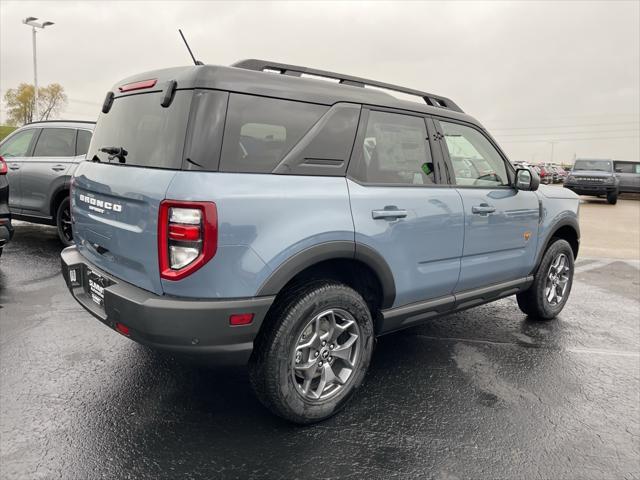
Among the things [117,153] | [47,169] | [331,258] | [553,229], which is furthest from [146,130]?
[47,169]

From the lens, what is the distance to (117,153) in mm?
2807

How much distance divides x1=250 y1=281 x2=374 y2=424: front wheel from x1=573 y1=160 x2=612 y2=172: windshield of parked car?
878 inches

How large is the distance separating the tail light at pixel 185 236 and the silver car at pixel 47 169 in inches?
204

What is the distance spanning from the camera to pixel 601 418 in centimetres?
303

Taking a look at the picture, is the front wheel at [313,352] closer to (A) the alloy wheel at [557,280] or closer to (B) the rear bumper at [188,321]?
(B) the rear bumper at [188,321]

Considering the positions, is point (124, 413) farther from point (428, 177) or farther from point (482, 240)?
point (482, 240)

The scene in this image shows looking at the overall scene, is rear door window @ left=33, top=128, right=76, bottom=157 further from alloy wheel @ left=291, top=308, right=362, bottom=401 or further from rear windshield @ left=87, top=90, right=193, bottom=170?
alloy wheel @ left=291, top=308, right=362, bottom=401

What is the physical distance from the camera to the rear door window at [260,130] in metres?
2.42

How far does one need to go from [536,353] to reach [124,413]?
3165 mm

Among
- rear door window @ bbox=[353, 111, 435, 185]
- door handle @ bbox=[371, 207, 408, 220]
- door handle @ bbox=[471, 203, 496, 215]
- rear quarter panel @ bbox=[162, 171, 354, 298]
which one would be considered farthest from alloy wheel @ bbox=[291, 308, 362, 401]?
door handle @ bbox=[471, 203, 496, 215]

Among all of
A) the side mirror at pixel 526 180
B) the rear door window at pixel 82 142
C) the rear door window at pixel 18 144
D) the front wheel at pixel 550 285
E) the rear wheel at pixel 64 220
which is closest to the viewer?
the side mirror at pixel 526 180

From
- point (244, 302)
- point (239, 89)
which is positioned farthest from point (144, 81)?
point (244, 302)

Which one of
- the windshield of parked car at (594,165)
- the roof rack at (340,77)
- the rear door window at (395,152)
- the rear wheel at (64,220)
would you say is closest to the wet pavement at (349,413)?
the rear door window at (395,152)

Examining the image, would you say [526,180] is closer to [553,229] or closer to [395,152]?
[553,229]
